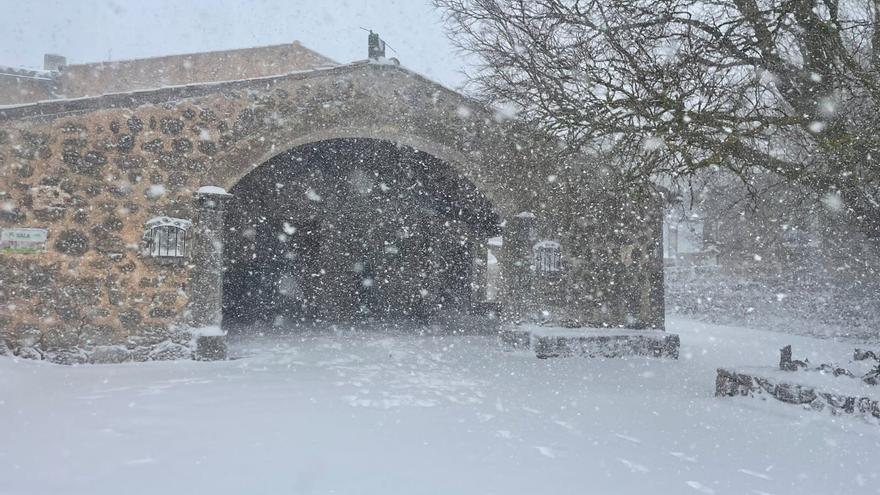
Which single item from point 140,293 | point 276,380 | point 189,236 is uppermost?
point 189,236

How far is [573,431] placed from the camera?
201 inches

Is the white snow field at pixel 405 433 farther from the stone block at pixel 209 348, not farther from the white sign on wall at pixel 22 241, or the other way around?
the white sign on wall at pixel 22 241

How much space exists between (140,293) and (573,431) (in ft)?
21.0

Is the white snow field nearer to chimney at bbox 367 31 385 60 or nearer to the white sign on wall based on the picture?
the white sign on wall

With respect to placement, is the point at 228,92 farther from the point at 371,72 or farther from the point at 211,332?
the point at 211,332

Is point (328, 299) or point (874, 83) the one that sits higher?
point (874, 83)

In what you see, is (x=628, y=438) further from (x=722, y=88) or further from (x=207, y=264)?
(x=207, y=264)

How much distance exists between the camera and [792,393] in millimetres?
5969

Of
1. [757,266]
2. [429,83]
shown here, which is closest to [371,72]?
[429,83]

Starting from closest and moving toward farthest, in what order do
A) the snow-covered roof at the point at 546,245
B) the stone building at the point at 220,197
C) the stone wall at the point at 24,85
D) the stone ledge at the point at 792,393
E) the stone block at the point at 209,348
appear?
the stone ledge at the point at 792,393 → the stone building at the point at 220,197 → the stone block at the point at 209,348 → the snow-covered roof at the point at 546,245 → the stone wall at the point at 24,85

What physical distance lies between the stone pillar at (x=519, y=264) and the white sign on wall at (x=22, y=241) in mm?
6974

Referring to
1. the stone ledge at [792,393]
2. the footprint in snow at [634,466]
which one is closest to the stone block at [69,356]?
the footprint in snow at [634,466]

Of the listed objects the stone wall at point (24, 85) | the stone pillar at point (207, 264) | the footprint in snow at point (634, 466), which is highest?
the stone wall at point (24, 85)

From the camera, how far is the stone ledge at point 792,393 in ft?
18.1
